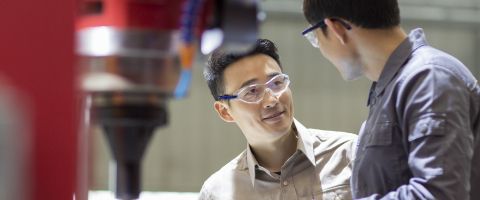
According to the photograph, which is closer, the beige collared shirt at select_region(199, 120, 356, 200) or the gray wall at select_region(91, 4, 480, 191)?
the beige collared shirt at select_region(199, 120, 356, 200)

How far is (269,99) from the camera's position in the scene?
7.85 feet

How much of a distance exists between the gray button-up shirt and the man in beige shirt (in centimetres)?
77

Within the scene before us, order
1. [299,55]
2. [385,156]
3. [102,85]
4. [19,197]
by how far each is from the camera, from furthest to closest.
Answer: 1. [299,55]
2. [385,156]
3. [102,85]
4. [19,197]

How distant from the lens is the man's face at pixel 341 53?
1694 millimetres

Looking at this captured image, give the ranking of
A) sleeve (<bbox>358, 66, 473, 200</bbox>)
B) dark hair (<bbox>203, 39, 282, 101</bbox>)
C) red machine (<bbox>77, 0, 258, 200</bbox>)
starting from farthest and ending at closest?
dark hair (<bbox>203, 39, 282, 101</bbox>) → sleeve (<bbox>358, 66, 473, 200</bbox>) → red machine (<bbox>77, 0, 258, 200</bbox>)

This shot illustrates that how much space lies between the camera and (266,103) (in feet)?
7.86

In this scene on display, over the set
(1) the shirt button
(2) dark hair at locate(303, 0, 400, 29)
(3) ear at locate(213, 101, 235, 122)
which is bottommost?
(3) ear at locate(213, 101, 235, 122)

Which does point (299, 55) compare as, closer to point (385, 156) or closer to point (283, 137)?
point (283, 137)

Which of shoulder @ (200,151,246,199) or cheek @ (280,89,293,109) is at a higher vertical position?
cheek @ (280,89,293,109)

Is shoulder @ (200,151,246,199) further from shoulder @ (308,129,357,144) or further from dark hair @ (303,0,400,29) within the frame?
dark hair @ (303,0,400,29)

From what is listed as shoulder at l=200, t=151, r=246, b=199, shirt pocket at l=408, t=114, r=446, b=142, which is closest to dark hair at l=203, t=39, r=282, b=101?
shoulder at l=200, t=151, r=246, b=199

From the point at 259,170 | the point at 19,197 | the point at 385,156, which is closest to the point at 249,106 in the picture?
the point at 259,170

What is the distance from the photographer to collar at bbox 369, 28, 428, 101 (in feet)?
5.22

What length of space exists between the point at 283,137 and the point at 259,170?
6.0 inches
